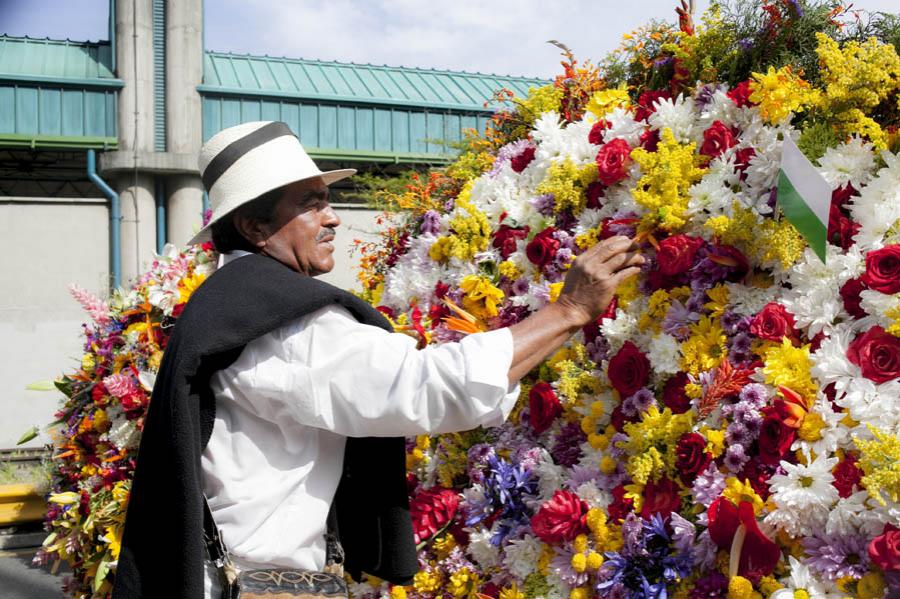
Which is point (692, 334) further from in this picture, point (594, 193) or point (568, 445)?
point (594, 193)

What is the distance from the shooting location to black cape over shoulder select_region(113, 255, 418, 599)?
1.85 metres

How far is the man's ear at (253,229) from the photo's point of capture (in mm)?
2141

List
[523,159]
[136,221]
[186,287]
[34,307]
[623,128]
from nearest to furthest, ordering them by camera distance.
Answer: [623,128], [523,159], [186,287], [34,307], [136,221]

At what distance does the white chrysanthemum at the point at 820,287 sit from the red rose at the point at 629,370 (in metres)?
0.39

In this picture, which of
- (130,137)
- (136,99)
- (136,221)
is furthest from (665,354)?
(136,99)

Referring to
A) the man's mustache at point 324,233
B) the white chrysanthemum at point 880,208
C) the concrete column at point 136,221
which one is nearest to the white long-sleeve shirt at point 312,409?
the man's mustache at point 324,233

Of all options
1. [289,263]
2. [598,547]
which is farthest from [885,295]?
[289,263]

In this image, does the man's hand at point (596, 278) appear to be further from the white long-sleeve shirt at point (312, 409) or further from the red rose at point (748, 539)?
the red rose at point (748, 539)

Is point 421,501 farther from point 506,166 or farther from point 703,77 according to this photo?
point 703,77

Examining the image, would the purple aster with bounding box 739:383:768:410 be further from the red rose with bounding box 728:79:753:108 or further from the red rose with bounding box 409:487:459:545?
the red rose with bounding box 409:487:459:545

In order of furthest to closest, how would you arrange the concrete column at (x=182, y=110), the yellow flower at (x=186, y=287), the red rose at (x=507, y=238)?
the concrete column at (x=182, y=110) < the yellow flower at (x=186, y=287) < the red rose at (x=507, y=238)

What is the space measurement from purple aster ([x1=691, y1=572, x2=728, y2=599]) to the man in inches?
24.8

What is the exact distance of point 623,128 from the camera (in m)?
2.75

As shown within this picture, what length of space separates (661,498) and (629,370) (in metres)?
0.36
